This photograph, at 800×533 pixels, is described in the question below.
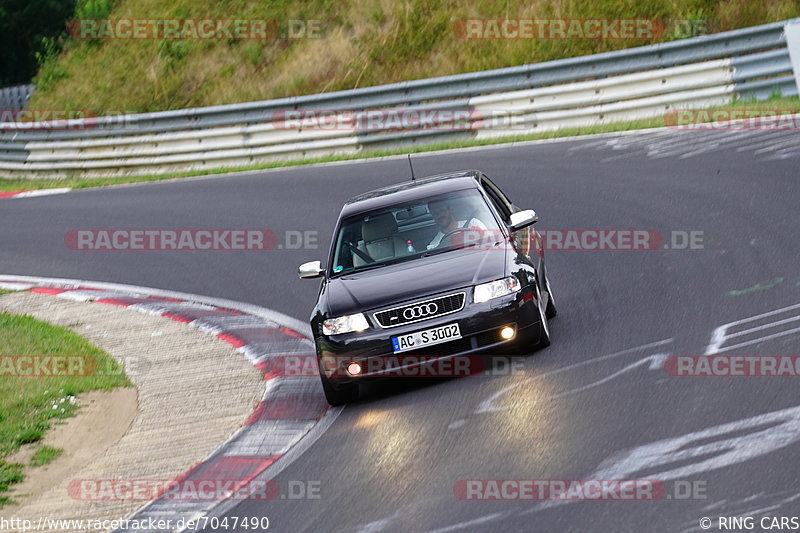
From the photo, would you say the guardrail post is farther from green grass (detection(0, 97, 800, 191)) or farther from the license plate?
the license plate

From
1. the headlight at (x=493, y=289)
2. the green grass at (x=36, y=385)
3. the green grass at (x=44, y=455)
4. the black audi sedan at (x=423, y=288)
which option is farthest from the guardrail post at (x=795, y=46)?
the green grass at (x=44, y=455)

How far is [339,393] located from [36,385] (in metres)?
3.71

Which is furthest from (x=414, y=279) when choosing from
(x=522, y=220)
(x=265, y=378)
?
(x=265, y=378)

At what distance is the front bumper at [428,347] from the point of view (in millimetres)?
9094

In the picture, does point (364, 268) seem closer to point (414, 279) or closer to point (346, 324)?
point (414, 279)

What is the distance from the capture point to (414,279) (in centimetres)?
941

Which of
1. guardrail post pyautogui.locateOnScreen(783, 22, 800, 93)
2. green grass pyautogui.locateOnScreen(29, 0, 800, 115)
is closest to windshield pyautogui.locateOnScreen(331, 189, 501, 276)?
guardrail post pyautogui.locateOnScreen(783, 22, 800, 93)

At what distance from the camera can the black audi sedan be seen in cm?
911

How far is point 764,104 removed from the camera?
1869 centimetres

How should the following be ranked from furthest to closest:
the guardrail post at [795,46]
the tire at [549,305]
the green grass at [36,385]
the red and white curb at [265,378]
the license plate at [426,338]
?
the guardrail post at [795,46], the tire at [549,305], the green grass at [36,385], the license plate at [426,338], the red and white curb at [265,378]

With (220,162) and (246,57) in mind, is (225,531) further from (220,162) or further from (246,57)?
(246,57)

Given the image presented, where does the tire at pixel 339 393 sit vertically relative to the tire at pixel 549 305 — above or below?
below

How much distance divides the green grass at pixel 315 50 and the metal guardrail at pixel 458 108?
141 inches

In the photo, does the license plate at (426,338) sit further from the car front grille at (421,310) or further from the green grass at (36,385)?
the green grass at (36,385)
